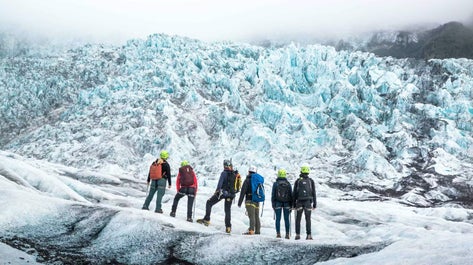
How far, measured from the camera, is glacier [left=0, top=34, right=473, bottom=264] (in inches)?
2908

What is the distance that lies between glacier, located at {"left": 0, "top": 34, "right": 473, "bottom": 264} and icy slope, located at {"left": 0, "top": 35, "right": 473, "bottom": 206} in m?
0.26

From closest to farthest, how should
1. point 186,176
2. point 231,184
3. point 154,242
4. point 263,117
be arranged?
point 154,242 → point 231,184 → point 186,176 → point 263,117

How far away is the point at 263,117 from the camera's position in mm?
84625

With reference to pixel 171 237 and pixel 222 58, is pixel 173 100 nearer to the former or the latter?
pixel 222 58

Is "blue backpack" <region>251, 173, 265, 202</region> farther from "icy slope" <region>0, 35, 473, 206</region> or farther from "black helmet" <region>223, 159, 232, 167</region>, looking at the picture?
"icy slope" <region>0, 35, 473, 206</region>

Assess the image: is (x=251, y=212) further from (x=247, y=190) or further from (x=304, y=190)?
(x=304, y=190)

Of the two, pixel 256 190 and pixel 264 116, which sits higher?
pixel 264 116

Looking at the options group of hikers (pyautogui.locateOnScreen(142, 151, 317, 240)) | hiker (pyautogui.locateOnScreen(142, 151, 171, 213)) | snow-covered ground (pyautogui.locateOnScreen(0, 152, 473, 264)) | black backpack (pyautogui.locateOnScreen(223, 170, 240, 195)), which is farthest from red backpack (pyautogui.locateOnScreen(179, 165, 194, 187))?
black backpack (pyautogui.locateOnScreen(223, 170, 240, 195))

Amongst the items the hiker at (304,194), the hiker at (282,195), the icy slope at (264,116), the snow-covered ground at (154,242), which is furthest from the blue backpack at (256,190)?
the icy slope at (264,116)

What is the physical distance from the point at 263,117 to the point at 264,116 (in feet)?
1.06

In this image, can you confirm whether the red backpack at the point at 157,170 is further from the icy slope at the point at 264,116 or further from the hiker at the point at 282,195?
the icy slope at the point at 264,116

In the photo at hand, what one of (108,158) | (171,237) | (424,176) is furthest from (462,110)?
(171,237)

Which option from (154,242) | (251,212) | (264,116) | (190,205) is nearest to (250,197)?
(251,212)

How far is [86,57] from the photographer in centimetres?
11462
